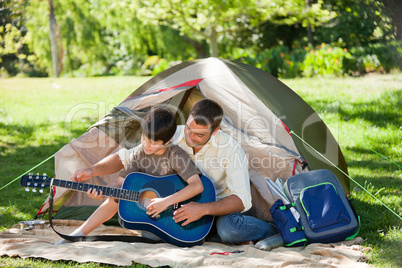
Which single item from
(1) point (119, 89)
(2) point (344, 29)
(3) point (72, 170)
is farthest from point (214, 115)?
(2) point (344, 29)

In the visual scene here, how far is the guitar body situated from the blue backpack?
18.8 inches

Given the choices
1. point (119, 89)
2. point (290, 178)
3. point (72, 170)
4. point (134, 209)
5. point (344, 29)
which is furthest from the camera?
point (344, 29)

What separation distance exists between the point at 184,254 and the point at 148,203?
17.5 inches

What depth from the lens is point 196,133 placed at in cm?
288

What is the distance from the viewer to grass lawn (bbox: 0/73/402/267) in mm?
3145

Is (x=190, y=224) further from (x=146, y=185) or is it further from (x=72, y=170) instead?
(x=72, y=170)

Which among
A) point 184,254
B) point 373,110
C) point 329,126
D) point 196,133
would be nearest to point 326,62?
point 373,110

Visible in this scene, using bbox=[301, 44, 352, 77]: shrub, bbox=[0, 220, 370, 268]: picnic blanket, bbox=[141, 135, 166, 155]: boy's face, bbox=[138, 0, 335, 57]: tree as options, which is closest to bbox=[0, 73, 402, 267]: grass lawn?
bbox=[0, 220, 370, 268]: picnic blanket

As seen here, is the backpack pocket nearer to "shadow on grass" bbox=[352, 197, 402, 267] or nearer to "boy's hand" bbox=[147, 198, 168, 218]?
"shadow on grass" bbox=[352, 197, 402, 267]

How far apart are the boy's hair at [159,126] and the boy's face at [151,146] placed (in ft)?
0.07

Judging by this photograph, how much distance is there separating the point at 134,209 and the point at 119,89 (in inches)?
244

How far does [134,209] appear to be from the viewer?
2.76 m

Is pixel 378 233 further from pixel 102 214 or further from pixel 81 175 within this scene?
pixel 81 175

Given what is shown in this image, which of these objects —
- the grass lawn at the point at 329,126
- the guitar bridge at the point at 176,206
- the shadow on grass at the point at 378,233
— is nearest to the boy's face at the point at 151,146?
the guitar bridge at the point at 176,206
